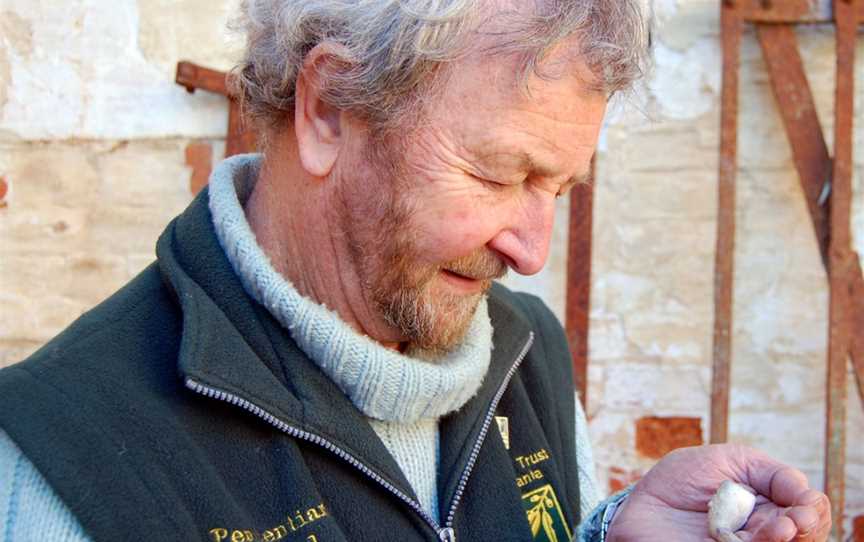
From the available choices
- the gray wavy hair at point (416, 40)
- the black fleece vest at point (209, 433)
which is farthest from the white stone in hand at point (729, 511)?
the gray wavy hair at point (416, 40)

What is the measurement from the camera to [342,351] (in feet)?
4.55

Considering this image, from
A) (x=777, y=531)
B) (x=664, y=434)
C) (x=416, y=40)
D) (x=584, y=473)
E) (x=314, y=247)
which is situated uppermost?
Answer: (x=416, y=40)

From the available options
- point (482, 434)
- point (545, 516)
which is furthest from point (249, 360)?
point (545, 516)

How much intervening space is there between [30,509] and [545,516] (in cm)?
84

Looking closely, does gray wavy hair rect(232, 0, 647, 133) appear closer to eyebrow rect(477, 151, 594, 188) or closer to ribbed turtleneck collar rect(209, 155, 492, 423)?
eyebrow rect(477, 151, 594, 188)

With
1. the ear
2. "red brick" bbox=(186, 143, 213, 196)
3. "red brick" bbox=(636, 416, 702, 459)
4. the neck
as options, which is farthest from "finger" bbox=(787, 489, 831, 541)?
"red brick" bbox=(186, 143, 213, 196)

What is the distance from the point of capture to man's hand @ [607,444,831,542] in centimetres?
127

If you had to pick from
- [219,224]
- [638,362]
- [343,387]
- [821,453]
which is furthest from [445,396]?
[821,453]

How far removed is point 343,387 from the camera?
4.61 ft

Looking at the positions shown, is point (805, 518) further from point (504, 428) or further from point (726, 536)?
point (504, 428)

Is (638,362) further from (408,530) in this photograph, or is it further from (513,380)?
(408,530)

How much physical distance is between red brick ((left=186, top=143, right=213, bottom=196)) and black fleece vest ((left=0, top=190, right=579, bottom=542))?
169 cm

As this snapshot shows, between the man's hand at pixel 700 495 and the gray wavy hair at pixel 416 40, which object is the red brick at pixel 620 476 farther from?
the gray wavy hair at pixel 416 40

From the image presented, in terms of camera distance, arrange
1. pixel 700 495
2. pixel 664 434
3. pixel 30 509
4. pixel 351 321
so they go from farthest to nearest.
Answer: pixel 664 434
pixel 351 321
pixel 700 495
pixel 30 509
